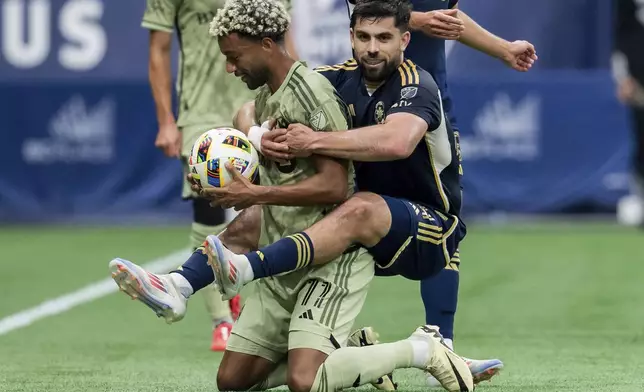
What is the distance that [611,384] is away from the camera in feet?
20.1

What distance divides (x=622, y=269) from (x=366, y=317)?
10.4 ft

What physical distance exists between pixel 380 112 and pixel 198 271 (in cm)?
102

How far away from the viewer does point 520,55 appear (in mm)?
6723

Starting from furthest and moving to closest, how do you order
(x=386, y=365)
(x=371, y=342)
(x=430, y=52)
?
(x=430, y=52), (x=371, y=342), (x=386, y=365)

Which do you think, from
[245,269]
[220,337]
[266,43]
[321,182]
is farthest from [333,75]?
[220,337]

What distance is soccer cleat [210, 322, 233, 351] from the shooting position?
771 cm

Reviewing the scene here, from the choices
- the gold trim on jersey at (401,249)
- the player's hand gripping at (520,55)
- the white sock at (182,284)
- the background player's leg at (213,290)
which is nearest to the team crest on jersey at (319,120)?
the gold trim on jersey at (401,249)

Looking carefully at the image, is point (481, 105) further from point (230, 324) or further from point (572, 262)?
point (230, 324)

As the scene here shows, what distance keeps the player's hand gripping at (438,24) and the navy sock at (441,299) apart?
1.10m

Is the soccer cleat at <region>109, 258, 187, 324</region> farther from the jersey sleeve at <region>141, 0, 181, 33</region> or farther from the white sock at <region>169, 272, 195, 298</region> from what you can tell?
the jersey sleeve at <region>141, 0, 181, 33</region>

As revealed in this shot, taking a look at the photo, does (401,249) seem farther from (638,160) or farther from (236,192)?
(638,160)

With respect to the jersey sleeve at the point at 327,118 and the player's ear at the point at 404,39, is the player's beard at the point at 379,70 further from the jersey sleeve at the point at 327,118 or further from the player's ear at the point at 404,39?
the jersey sleeve at the point at 327,118

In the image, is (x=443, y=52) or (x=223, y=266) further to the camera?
(x=443, y=52)

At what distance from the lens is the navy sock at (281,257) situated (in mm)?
5582
